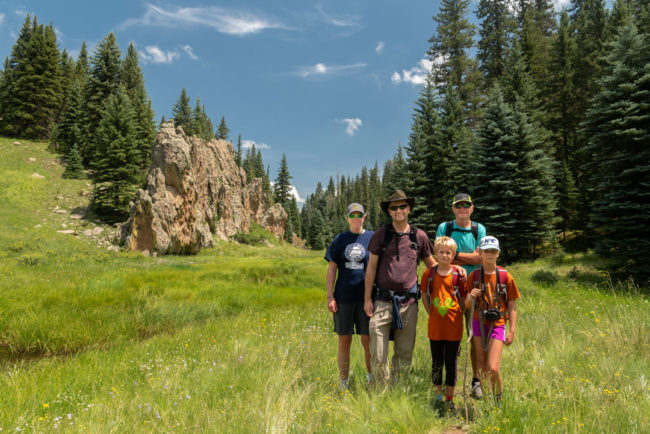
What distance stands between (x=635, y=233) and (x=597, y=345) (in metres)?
9.79

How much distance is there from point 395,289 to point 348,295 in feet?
2.38

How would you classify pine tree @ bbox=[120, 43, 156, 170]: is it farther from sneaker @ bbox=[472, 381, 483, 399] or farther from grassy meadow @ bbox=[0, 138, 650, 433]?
sneaker @ bbox=[472, 381, 483, 399]

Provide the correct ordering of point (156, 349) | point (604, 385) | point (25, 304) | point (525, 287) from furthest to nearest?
point (525, 287) → point (25, 304) → point (156, 349) → point (604, 385)

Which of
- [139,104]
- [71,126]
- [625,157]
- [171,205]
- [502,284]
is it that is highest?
[139,104]

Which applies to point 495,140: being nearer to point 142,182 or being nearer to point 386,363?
point 386,363

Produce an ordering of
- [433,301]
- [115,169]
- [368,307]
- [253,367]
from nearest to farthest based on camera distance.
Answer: [433,301]
[368,307]
[253,367]
[115,169]

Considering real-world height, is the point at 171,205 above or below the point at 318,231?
above

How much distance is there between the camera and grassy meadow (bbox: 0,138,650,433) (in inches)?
117

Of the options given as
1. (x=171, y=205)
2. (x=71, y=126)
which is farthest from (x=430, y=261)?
(x=71, y=126)

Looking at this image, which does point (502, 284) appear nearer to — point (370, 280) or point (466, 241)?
point (466, 241)

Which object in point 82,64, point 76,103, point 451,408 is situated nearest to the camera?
point 451,408

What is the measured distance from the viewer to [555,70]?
29.2 meters

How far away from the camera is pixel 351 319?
4066 mm

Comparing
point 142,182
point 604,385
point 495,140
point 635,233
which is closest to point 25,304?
point 604,385
